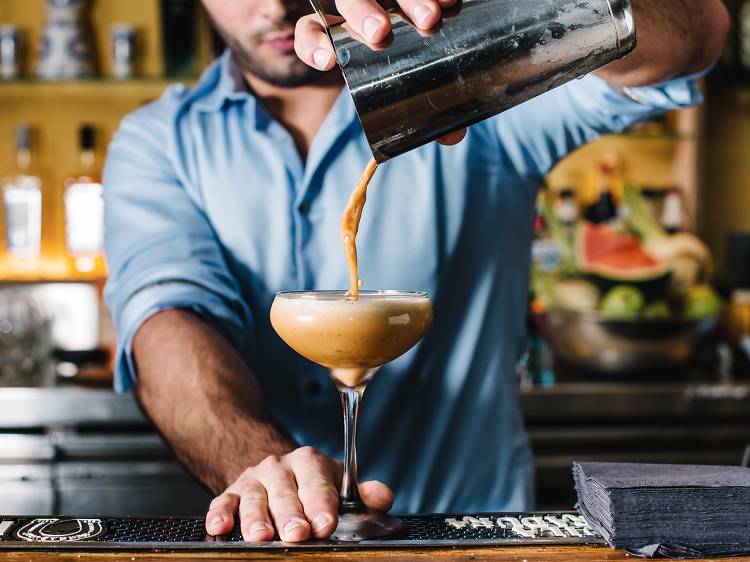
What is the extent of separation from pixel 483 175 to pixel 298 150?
36 cm

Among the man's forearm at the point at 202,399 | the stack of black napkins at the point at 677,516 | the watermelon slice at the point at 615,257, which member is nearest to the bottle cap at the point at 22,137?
the man's forearm at the point at 202,399

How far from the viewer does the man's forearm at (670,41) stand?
1.33m

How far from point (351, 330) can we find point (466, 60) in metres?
0.35

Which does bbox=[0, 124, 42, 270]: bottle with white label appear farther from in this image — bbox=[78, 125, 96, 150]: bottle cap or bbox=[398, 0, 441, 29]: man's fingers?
bbox=[398, 0, 441, 29]: man's fingers

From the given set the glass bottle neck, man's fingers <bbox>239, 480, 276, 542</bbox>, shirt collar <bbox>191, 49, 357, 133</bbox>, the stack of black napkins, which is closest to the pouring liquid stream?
man's fingers <bbox>239, 480, 276, 542</bbox>

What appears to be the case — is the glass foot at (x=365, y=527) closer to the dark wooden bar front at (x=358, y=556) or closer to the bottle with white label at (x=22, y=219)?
the dark wooden bar front at (x=358, y=556)

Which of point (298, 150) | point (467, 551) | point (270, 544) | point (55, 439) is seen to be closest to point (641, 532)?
point (467, 551)

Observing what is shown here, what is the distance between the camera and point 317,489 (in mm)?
1023

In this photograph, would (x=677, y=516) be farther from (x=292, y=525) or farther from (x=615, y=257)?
(x=615, y=257)

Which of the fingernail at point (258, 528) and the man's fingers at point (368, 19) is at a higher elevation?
the man's fingers at point (368, 19)

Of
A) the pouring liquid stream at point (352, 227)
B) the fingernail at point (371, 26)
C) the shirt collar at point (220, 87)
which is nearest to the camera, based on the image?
the fingernail at point (371, 26)

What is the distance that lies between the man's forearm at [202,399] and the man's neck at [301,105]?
47cm

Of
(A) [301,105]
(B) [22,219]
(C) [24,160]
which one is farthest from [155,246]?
(C) [24,160]

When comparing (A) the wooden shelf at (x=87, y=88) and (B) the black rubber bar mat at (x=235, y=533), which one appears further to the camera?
(A) the wooden shelf at (x=87, y=88)
